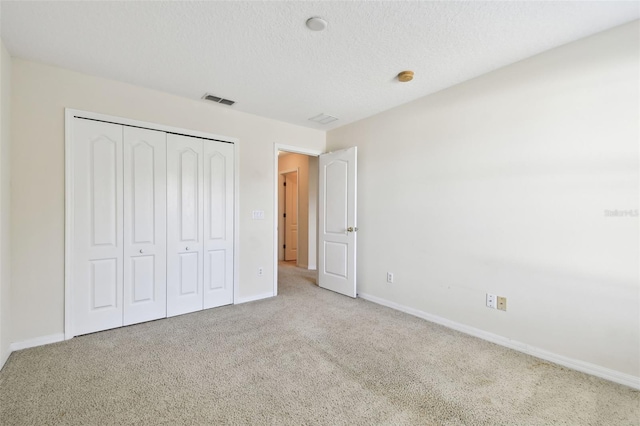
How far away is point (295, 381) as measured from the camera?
1.93 m

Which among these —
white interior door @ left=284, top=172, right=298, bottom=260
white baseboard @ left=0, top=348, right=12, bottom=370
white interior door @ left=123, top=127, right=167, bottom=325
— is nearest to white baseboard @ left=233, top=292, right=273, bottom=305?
white interior door @ left=123, top=127, right=167, bottom=325

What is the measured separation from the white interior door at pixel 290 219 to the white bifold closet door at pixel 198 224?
11.0ft

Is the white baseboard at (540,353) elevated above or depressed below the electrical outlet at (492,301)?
below

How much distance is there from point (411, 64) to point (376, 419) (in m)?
2.68

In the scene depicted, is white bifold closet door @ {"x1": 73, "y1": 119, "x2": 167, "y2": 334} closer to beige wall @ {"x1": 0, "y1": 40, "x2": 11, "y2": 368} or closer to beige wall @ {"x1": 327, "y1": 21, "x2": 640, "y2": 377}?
beige wall @ {"x1": 0, "y1": 40, "x2": 11, "y2": 368}

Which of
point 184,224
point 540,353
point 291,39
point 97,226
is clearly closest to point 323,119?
point 291,39

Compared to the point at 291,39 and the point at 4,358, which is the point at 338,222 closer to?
the point at 291,39

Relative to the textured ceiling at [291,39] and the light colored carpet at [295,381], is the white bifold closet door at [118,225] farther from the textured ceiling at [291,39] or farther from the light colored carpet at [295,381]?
the textured ceiling at [291,39]

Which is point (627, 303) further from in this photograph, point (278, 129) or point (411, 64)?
point (278, 129)

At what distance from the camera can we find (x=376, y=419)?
1575 millimetres

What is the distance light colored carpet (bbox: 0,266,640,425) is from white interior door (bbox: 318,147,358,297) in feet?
3.86

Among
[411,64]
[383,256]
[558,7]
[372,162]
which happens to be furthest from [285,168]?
[558,7]

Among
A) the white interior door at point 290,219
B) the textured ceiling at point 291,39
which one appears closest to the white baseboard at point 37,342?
the textured ceiling at point 291,39

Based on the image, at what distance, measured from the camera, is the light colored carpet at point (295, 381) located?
161cm
